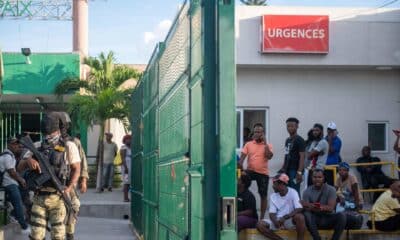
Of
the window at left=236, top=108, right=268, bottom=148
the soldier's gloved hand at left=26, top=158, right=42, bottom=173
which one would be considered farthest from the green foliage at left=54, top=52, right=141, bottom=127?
the soldier's gloved hand at left=26, top=158, right=42, bottom=173

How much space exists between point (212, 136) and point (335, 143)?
383 inches

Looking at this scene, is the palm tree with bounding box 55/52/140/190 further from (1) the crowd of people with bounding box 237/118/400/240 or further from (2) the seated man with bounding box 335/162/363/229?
(2) the seated man with bounding box 335/162/363/229

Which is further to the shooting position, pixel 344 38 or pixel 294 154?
pixel 344 38

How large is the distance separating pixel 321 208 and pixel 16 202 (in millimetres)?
5247

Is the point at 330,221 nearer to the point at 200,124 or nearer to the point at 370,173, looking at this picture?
the point at 370,173

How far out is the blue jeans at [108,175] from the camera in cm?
1981

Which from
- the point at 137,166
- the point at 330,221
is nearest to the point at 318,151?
the point at 330,221

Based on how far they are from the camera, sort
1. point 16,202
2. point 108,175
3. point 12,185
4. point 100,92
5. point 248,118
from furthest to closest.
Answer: point 100,92 → point 108,175 → point 248,118 → point 12,185 → point 16,202

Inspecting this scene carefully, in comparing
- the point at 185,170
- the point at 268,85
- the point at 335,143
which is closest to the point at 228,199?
the point at 185,170

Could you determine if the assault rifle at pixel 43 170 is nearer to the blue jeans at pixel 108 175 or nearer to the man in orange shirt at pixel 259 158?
the man in orange shirt at pixel 259 158

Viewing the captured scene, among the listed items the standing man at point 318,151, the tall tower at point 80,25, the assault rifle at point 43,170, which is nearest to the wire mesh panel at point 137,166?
the assault rifle at point 43,170

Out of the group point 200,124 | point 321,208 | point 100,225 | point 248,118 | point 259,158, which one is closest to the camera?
point 200,124

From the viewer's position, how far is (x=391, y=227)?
10.4 m

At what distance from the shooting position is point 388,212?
10.4 meters
